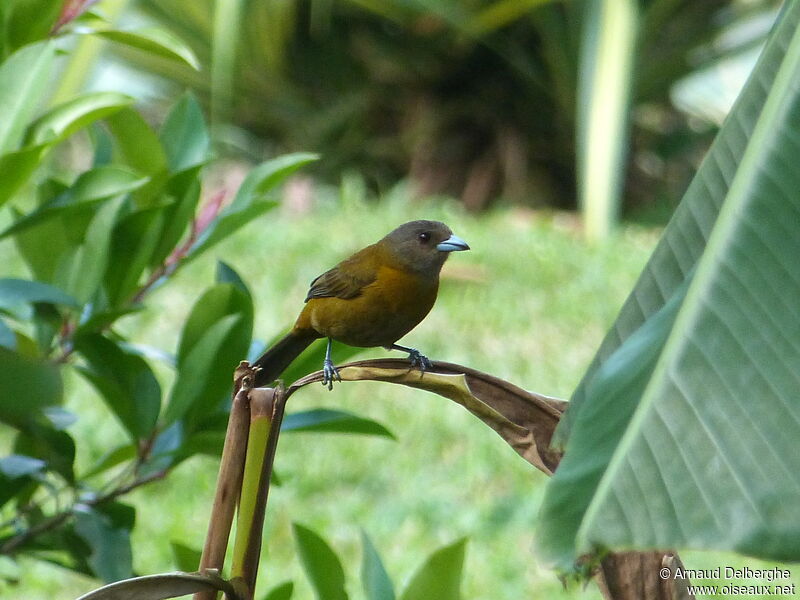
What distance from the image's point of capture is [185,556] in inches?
58.9

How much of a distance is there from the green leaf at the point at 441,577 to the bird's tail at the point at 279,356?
41 centimetres

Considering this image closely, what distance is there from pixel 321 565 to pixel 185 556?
0.21 m

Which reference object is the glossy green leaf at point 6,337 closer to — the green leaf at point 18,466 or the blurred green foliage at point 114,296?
the blurred green foliage at point 114,296

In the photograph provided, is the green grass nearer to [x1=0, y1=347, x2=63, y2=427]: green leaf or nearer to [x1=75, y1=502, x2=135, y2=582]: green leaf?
[x1=75, y1=502, x2=135, y2=582]: green leaf

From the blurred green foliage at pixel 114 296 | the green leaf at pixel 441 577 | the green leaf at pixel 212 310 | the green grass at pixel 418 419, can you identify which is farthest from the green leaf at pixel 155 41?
the green grass at pixel 418 419

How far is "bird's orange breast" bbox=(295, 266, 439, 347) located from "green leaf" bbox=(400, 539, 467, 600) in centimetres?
84

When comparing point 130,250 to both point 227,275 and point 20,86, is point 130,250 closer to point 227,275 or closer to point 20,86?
point 227,275

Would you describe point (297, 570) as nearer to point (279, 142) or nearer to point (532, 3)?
point (532, 3)

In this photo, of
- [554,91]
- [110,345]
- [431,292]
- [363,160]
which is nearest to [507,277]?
[554,91]

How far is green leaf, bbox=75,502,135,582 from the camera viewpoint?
1.60m

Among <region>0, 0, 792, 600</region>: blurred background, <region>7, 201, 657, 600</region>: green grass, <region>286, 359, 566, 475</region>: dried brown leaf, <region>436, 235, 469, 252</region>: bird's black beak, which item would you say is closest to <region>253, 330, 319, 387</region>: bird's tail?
<region>286, 359, 566, 475</region>: dried brown leaf

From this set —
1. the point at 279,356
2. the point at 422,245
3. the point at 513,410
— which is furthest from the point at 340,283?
the point at 513,410

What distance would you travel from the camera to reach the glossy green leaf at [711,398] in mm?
792

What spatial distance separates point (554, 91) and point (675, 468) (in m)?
8.30
